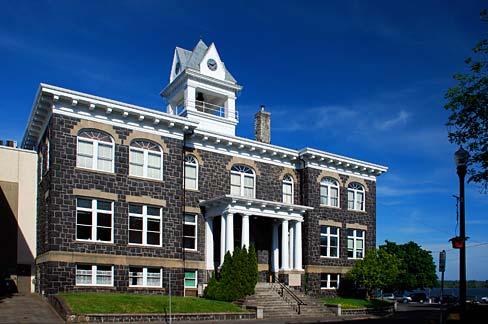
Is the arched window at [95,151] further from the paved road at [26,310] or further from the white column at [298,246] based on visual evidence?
the white column at [298,246]

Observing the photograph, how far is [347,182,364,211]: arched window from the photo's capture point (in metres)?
40.4

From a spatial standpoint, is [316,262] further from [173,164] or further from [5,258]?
[5,258]

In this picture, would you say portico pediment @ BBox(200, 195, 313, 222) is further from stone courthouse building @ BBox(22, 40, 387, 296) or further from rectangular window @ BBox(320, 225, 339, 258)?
rectangular window @ BBox(320, 225, 339, 258)

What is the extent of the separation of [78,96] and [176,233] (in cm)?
927

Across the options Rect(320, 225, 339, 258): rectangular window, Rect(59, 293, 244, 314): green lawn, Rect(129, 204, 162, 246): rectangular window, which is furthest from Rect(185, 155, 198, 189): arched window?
Rect(320, 225, 339, 258): rectangular window

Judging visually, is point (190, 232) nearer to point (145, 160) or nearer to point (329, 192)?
point (145, 160)

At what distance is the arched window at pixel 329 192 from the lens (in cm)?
3841

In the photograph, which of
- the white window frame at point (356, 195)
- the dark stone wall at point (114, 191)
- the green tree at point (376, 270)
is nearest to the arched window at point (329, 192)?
the white window frame at point (356, 195)

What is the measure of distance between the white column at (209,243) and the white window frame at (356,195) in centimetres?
1254

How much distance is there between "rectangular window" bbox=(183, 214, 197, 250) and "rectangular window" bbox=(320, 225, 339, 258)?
10.3 m

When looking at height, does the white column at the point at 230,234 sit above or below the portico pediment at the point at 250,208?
below

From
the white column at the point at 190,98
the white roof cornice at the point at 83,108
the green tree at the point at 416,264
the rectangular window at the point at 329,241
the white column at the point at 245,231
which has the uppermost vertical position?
the white column at the point at 190,98

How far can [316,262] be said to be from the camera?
36.7 m

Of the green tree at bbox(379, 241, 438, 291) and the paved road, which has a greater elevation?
the paved road
